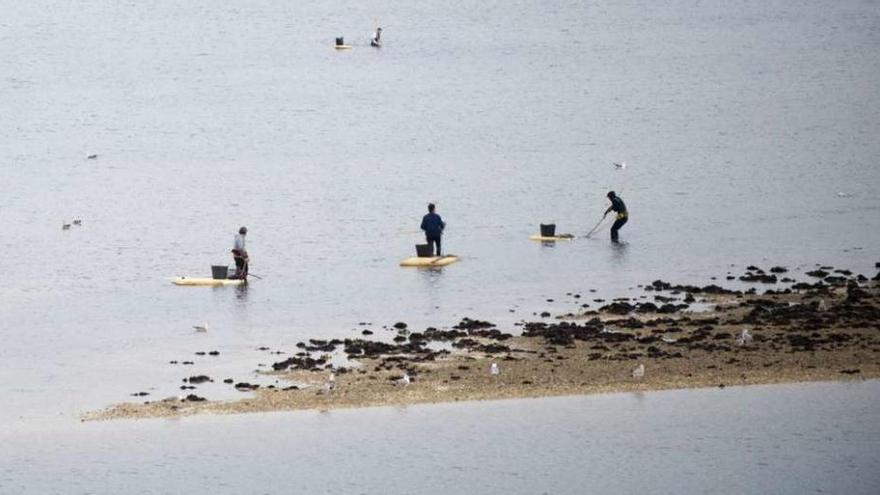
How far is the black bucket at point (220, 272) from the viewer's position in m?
43.5

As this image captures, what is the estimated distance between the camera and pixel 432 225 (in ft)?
150

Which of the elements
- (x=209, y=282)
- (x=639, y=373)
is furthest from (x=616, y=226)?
(x=639, y=373)

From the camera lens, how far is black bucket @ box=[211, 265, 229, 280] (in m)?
43.5

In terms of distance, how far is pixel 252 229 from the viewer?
181ft

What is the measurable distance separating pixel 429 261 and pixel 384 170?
2455cm

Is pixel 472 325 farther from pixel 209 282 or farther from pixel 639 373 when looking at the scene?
pixel 209 282

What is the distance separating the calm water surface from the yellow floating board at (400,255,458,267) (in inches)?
23.3

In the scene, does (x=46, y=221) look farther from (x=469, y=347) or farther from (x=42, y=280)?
(x=469, y=347)

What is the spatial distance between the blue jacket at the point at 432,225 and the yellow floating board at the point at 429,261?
2.06ft

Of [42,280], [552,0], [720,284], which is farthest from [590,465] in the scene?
[552,0]

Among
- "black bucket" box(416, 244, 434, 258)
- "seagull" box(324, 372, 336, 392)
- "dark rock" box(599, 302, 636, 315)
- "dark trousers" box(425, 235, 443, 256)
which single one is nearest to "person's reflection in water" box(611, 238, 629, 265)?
"dark trousers" box(425, 235, 443, 256)

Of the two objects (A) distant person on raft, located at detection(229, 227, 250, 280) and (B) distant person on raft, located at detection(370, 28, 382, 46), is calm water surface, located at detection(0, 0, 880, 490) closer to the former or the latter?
(A) distant person on raft, located at detection(229, 227, 250, 280)

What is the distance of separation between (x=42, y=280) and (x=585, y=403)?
19.8 m

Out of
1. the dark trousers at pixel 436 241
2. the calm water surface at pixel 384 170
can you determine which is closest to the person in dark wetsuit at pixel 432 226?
the dark trousers at pixel 436 241
